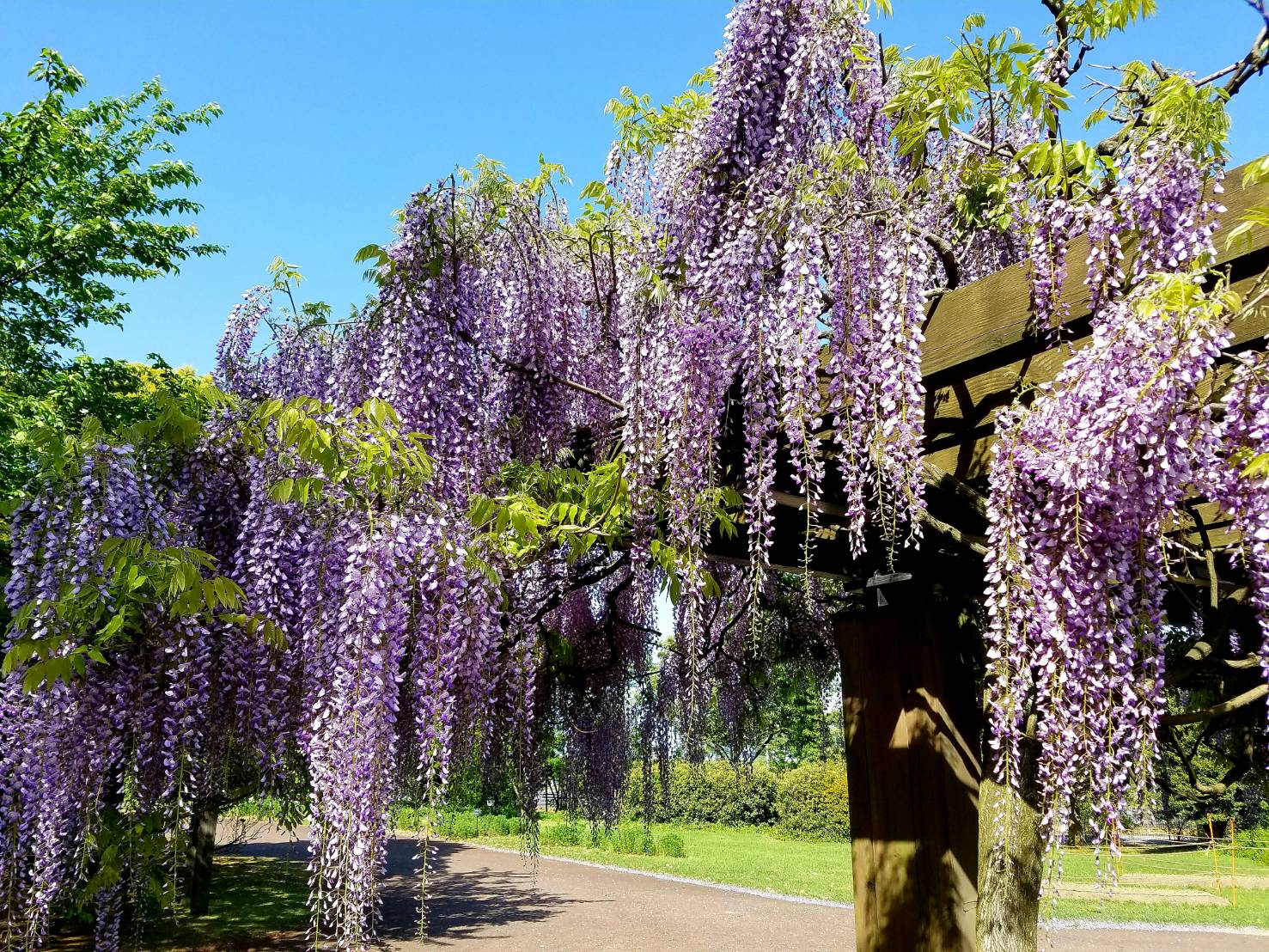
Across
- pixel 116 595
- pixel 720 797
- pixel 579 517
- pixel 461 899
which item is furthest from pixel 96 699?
pixel 720 797

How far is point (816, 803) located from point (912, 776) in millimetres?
18261

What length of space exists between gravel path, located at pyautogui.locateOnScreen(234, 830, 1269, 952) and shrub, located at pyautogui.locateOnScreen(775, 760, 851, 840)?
7.53 m

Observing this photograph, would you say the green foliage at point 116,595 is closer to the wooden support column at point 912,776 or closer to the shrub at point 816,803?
the wooden support column at point 912,776

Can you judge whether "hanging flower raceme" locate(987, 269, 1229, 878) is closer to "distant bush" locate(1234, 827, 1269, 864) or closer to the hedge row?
the hedge row

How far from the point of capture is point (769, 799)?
21.4m

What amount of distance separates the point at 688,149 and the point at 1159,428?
89.1 inches

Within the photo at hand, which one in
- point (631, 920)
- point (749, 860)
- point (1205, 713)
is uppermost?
point (1205, 713)

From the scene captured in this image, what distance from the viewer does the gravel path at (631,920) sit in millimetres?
8586

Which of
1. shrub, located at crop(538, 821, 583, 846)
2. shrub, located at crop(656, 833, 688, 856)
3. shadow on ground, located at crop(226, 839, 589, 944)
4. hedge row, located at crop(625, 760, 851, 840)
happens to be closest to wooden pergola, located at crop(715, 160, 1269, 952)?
shadow on ground, located at crop(226, 839, 589, 944)

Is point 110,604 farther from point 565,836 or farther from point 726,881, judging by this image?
point 565,836

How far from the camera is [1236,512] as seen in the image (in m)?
2.10

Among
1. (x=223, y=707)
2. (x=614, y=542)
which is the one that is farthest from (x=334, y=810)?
(x=614, y=542)

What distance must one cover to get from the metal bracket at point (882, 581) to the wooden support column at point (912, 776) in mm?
27

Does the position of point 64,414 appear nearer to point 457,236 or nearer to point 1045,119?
point 457,236
